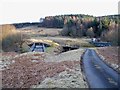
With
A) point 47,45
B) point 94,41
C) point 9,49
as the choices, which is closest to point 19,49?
point 9,49

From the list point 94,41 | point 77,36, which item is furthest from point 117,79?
point 77,36

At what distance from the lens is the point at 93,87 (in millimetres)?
23094

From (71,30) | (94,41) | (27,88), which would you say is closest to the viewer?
(27,88)

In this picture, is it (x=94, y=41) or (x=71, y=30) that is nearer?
(x=94, y=41)

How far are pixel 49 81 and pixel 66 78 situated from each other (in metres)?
1.61

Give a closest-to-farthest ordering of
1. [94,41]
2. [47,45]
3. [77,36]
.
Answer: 1. [47,45]
2. [94,41]
3. [77,36]

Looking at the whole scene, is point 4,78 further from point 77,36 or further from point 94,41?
point 77,36

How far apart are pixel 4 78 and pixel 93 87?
39.3ft

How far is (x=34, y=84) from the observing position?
26.9 metres

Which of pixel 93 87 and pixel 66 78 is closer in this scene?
pixel 93 87

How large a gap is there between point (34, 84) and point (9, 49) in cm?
6421

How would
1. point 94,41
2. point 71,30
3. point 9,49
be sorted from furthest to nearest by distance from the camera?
point 71,30
point 94,41
point 9,49

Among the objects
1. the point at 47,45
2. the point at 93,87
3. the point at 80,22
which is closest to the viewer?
the point at 93,87

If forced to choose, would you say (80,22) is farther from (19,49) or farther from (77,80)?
(77,80)
